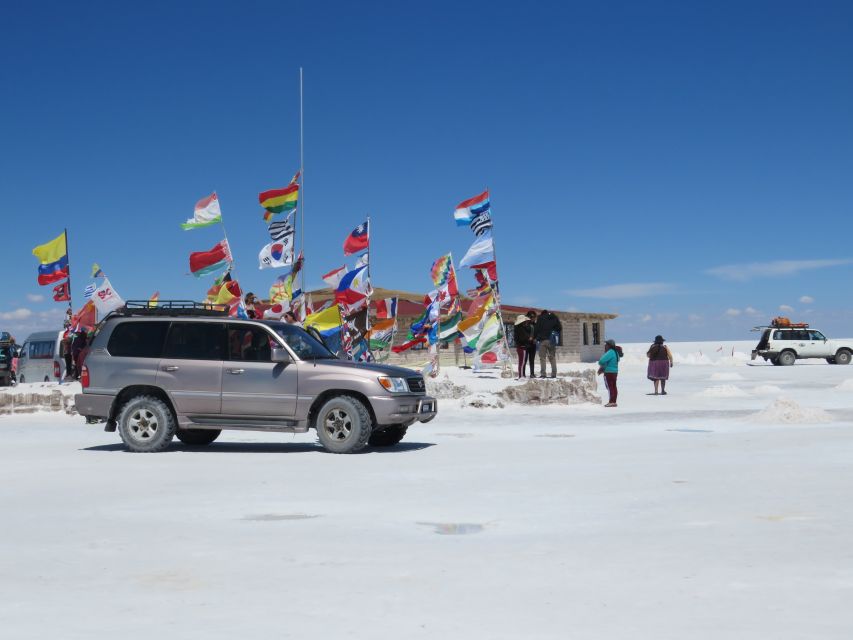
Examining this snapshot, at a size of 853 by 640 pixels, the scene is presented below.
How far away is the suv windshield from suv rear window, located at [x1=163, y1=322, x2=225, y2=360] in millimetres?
801

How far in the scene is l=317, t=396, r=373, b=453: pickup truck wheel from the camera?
518 inches

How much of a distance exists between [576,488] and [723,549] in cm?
309

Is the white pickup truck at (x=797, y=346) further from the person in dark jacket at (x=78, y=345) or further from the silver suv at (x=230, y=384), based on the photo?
the silver suv at (x=230, y=384)

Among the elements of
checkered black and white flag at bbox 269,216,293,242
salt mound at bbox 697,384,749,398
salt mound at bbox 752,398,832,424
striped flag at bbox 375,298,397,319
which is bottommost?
salt mound at bbox 752,398,832,424

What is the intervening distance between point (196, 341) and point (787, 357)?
4292 centimetres

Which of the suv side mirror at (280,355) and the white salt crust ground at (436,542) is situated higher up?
the suv side mirror at (280,355)

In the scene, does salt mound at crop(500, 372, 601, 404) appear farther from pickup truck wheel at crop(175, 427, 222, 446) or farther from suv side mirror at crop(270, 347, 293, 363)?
suv side mirror at crop(270, 347, 293, 363)

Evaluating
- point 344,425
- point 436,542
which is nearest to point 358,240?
point 344,425

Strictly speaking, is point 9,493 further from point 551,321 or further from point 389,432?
point 551,321

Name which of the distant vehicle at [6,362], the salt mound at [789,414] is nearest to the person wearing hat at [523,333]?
the salt mound at [789,414]

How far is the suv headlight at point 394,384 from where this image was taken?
13.4 meters

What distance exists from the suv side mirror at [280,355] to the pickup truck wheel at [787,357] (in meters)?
42.6

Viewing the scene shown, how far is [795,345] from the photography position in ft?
167

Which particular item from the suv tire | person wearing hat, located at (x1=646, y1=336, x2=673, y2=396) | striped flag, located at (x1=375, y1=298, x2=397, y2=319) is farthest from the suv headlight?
striped flag, located at (x1=375, y1=298, x2=397, y2=319)
